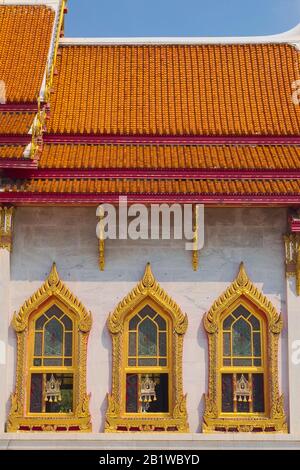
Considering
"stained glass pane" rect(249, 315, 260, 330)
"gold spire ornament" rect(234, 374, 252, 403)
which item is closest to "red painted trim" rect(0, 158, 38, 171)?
"stained glass pane" rect(249, 315, 260, 330)

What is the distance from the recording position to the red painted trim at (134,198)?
13.3 meters

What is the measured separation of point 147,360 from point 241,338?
1817 mm

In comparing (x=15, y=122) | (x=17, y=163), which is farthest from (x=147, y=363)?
(x=15, y=122)

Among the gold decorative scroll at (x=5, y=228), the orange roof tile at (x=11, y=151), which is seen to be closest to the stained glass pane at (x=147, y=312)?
the gold decorative scroll at (x=5, y=228)

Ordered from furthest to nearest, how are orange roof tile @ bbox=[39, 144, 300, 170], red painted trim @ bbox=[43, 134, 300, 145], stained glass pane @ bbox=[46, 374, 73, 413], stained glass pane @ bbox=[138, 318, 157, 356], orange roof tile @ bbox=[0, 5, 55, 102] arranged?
orange roof tile @ bbox=[0, 5, 55, 102] < red painted trim @ bbox=[43, 134, 300, 145] < orange roof tile @ bbox=[39, 144, 300, 170] < stained glass pane @ bbox=[138, 318, 157, 356] < stained glass pane @ bbox=[46, 374, 73, 413]

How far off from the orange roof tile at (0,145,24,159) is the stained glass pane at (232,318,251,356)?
515 cm

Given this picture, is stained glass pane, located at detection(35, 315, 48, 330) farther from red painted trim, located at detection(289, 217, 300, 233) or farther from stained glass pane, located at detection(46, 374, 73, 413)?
red painted trim, located at detection(289, 217, 300, 233)

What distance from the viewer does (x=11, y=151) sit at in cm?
1366

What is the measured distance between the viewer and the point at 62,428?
524 inches

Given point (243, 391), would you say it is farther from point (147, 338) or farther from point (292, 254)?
point (292, 254)

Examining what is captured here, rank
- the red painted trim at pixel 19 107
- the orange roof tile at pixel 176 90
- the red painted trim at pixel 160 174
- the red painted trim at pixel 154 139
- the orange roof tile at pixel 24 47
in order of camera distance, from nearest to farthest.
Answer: the red painted trim at pixel 160 174 < the red painted trim at pixel 19 107 < the red painted trim at pixel 154 139 < the orange roof tile at pixel 176 90 < the orange roof tile at pixel 24 47

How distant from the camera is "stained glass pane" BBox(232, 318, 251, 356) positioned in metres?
13.6

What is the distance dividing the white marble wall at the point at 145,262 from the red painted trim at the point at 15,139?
1.29m

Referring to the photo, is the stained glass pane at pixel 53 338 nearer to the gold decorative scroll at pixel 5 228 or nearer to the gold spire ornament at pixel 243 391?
the gold decorative scroll at pixel 5 228
